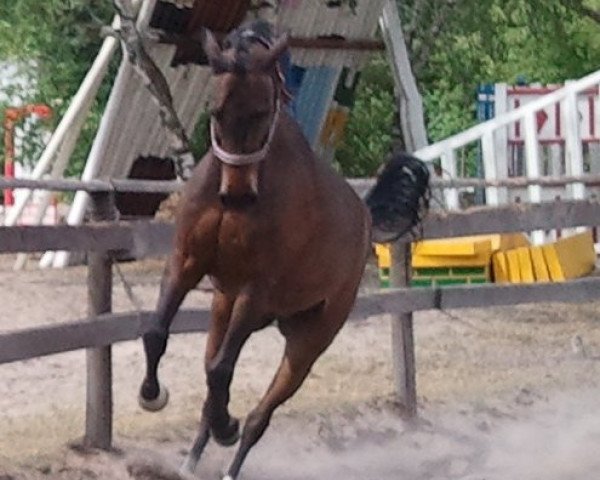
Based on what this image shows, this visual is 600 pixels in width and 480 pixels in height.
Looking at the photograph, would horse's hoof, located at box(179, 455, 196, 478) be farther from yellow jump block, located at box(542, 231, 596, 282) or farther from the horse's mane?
yellow jump block, located at box(542, 231, 596, 282)

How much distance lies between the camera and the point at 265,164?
4590 millimetres

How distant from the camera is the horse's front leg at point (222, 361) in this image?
4.67 meters

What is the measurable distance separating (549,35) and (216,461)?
12815 millimetres

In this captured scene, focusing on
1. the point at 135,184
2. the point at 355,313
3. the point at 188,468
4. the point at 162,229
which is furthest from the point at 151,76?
the point at 188,468

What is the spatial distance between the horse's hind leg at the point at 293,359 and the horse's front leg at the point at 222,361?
9 centimetres

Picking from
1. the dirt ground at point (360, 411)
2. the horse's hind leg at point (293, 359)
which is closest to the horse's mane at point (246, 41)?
the horse's hind leg at point (293, 359)

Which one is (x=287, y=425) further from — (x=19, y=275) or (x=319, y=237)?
(x=19, y=275)

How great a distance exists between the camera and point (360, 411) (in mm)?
7418

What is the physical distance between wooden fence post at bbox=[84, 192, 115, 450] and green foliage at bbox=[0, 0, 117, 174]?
22.7 ft

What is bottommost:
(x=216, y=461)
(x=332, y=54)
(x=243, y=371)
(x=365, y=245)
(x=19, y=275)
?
(x=19, y=275)

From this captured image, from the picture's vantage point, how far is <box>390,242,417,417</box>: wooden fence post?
755cm

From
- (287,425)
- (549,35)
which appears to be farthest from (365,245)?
(549,35)

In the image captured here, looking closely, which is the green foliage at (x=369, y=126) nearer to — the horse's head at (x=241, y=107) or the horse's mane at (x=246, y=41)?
the horse's mane at (x=246, y=41)

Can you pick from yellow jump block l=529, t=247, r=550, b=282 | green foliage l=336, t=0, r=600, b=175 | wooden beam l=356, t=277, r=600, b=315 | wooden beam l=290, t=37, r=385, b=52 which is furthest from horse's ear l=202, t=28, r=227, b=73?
wooden beam l=290, t=37, r=385, b=52
